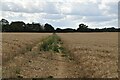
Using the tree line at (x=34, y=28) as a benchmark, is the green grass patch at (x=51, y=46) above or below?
below

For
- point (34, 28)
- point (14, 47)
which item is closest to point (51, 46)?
point (14, 47)

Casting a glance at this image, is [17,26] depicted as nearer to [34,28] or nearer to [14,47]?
[34,28]

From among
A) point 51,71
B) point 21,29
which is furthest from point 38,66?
point 21,29

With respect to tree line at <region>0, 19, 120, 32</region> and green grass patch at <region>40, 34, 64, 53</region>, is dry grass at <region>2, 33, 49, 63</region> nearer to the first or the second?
green grass patch at <region>40, 34, 64, 53</region>

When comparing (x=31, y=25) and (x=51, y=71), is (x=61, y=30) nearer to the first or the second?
(x=31, y=25)

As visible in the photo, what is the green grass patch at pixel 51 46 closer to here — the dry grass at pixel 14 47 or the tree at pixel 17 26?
the dry grass at pixel 14 47

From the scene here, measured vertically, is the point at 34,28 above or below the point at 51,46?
above

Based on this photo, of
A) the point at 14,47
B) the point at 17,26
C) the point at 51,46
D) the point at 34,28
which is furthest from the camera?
the point at 34,28

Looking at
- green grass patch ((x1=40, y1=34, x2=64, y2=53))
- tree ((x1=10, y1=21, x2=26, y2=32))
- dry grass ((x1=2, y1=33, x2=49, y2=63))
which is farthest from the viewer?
tree ((x1=10, y1=21, x2=26, y2=32))

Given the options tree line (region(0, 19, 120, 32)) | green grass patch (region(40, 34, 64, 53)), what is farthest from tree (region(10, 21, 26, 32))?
green grass patch (region(40, 34, 64, 53))

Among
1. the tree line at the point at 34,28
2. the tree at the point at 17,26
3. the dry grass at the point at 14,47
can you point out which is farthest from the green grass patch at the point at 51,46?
the tree at the point at 17,26

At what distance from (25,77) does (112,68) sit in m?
5.04

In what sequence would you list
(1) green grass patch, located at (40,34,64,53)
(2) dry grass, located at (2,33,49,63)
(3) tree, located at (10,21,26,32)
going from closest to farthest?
(2) dry grass, located at (2,33,49,63) < (1) green grass patch, located at (40,34,64,53) < (3) tree, located at (10,21,26,32)

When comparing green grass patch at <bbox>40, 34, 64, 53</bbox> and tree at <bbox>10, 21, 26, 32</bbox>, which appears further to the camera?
tree at <bbox>10, 21, 26, 32</bbox>
